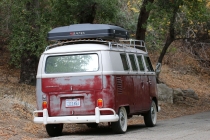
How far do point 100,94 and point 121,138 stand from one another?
1.20m

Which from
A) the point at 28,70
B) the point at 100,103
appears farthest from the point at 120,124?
the point at 28,70

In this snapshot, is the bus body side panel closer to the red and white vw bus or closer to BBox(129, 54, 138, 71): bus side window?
the red and white vw bus

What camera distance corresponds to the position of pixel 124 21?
29.4 meters

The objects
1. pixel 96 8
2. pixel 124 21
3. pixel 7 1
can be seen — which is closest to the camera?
pixel 7 1

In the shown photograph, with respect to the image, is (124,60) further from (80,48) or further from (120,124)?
(120,124)

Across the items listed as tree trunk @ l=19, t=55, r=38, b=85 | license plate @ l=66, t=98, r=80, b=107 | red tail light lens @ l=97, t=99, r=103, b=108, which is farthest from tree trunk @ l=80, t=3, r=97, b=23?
red tail light lens @ l=97, t=99, r=103, b=108

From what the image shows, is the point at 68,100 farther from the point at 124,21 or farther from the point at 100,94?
the point at 124,21

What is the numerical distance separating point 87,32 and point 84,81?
5.02 ft

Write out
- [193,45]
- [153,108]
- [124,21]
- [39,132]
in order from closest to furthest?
[39,132] → [153,108] → [124,21] → [193,45]

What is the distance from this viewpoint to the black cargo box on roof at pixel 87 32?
12.9 meters

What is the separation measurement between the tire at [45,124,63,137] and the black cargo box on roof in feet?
7.65

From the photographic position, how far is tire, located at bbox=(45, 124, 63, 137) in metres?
12.8

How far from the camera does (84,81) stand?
39.8ft

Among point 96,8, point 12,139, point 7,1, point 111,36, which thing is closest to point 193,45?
point 96,8
